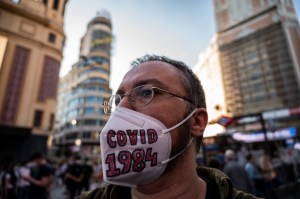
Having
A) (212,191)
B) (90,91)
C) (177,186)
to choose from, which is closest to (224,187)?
(212,191)

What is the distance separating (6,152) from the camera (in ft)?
60.3

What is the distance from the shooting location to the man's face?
4.60 ft

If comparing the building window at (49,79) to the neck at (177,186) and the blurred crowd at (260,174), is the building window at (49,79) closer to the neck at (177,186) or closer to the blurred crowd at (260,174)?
the blurred crowd at (260,174)

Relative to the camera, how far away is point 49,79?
2158cm

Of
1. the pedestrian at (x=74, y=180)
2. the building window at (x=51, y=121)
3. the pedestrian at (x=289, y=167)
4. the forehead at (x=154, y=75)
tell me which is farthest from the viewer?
the building window at (x=51, y=121)

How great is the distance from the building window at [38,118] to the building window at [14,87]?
2029mm

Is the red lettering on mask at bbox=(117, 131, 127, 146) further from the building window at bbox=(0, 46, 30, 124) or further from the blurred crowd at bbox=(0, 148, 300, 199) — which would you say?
the building window at bbox=(0, 46, 30, 124)

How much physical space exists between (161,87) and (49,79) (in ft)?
74.1

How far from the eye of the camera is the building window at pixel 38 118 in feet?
68.3

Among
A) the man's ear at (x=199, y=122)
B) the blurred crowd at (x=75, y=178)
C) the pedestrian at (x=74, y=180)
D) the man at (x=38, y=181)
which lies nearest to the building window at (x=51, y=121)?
the blurred crowd at (x=75, y=178)

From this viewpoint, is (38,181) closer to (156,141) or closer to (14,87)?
(156,141)

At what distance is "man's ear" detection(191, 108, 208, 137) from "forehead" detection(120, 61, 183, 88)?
264mm

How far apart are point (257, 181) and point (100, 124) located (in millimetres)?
50388

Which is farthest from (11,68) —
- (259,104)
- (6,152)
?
(259,104)
